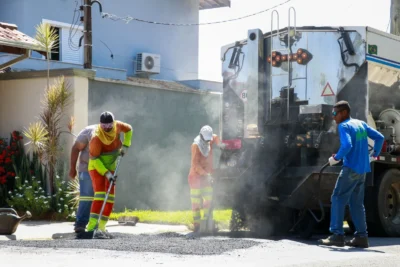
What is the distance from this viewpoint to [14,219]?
1138cm

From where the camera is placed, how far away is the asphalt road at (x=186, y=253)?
8.05 meters

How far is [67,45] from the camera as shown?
80.5 feet

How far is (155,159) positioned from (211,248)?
25.7 feet

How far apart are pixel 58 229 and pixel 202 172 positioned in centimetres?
249

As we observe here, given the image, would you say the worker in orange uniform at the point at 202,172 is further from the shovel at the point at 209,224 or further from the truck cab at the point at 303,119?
the truck cab at the point at 303,119

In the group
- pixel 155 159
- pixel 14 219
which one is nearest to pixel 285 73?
pixel 14 219

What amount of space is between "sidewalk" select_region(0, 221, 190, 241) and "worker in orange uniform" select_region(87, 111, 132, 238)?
0.64 m

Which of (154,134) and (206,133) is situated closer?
(206,133)

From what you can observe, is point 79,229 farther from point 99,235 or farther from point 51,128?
point 51,128

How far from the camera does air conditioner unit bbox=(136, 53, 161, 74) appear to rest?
26.9m

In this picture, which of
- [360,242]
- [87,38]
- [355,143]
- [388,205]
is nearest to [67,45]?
[87,38]

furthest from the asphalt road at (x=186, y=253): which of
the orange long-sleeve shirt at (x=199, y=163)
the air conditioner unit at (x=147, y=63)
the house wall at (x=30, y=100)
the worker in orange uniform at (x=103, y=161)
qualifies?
the air conditioner unit at (x=147, y=63)

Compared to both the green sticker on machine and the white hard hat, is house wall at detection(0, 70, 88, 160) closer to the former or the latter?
the white hard hat

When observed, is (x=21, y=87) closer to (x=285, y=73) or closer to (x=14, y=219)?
(x=14, y=219)
